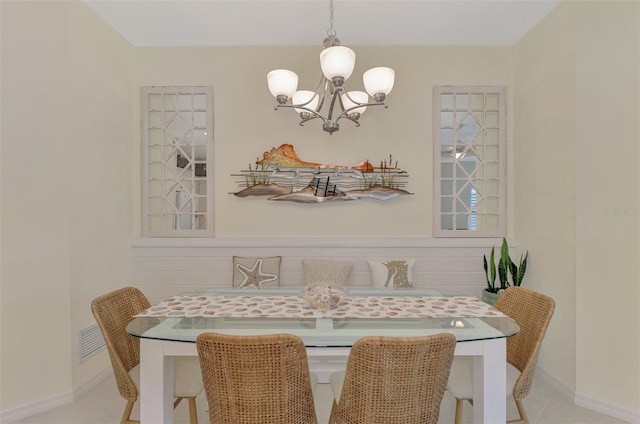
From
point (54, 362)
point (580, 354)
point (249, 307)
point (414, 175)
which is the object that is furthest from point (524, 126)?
point (54, 362)

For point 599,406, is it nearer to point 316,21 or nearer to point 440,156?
point 440,156

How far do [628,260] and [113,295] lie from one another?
3164 mm

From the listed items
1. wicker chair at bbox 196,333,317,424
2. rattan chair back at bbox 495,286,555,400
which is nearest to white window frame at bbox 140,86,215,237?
wicker chair at bbox 196,333,317,424

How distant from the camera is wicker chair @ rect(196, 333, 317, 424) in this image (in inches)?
46.0

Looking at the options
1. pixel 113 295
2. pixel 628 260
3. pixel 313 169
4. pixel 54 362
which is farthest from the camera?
pixel 313 169

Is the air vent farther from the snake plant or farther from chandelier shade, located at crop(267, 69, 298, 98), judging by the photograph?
the snake plant

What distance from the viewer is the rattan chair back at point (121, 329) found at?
158 centimetres

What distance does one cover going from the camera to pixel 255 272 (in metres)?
2.88

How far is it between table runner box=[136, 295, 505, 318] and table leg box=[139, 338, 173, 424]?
24cm

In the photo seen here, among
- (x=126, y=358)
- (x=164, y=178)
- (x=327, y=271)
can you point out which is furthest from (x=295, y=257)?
(x=126, y=358)

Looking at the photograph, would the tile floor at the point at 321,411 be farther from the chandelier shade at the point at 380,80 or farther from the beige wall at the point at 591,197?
the chandelier shade at the point at 380,80

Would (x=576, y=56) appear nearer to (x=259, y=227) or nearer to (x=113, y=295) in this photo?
(x=259, y=227)

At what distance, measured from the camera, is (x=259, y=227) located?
3.09 m

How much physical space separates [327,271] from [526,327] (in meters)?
1.51
